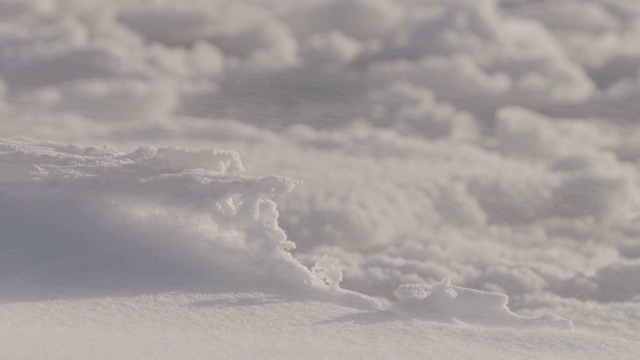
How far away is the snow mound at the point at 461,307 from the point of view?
2.87m

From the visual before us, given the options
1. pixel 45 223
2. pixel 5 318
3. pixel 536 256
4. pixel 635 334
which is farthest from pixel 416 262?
pixel 5 318

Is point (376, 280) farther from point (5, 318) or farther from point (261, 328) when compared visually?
point (5, 318)

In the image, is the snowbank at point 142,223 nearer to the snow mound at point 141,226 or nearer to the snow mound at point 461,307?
the snow mound at point 141,226

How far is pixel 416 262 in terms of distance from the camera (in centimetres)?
399

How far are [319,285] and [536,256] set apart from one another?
1.83 m

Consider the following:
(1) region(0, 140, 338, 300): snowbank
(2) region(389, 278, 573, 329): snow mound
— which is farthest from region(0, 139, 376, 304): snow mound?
(2) region(389, 278, 573, 329): snow mound

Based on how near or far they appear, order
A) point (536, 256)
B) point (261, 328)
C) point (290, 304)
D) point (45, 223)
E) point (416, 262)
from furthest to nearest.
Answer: point (536, 256) → point (416, 262) → point (45, 223) → point (290, 304) → point (261, 328)

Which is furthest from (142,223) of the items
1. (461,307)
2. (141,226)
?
(461,307)

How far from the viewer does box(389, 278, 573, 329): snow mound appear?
9.42 ft

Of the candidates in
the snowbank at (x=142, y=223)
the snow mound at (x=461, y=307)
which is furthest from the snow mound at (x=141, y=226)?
the snow mound at (x=461, y=307)

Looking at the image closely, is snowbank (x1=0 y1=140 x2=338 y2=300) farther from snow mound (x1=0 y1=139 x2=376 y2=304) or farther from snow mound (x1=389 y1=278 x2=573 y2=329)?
snow mound (x1=389 y1=278 x2=573 y2=329)

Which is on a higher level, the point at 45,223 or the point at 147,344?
the point at 45,223

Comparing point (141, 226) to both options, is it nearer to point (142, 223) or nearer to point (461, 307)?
point (142, 223)

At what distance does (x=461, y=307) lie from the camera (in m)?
2.93
